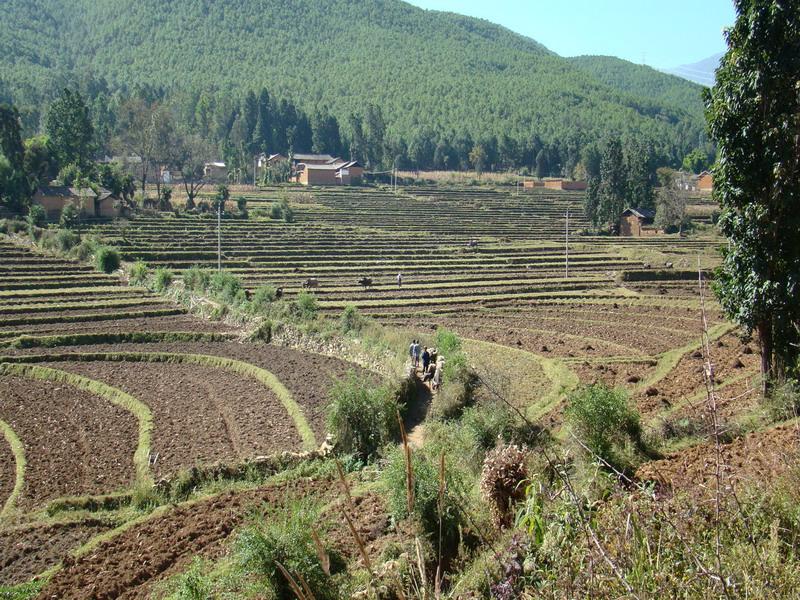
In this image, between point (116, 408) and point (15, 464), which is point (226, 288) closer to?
point (116, 408)

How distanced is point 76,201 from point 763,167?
64733 millimetres

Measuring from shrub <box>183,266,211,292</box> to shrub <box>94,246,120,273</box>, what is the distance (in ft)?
28.0

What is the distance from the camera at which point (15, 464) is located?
59.2 ft

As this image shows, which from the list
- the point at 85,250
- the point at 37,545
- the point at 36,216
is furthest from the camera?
the point at 36,216

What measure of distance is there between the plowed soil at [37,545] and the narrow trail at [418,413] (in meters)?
7.03

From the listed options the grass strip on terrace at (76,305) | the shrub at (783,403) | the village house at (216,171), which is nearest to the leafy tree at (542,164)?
the village house at (216,171)

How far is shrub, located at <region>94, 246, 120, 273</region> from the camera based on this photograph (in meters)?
48.6

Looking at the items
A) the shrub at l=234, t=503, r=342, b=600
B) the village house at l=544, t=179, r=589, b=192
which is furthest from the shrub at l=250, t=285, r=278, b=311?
the village house at l=544, t=179, r=589, b=192

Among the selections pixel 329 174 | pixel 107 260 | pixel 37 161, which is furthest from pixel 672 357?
pixel 329 174

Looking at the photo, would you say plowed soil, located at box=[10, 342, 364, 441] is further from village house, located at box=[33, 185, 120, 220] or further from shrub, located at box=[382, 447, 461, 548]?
village house, located at box=[33, 185, 120, 220]

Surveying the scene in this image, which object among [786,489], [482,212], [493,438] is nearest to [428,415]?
[493,438]

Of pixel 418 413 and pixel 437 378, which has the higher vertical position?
pixel 437 378

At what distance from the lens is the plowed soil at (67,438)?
1655cm

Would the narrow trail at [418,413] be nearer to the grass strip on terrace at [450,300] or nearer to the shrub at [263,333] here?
the shrub at [263,333]
